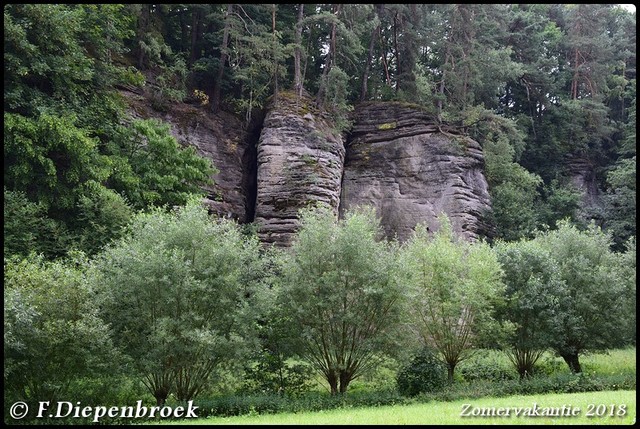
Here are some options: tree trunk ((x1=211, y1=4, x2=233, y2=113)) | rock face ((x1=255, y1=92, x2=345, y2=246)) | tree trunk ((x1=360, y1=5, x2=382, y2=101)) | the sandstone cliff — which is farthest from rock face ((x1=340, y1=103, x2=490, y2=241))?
tree trunk ((x1=211, y1=4, x2=233, y2=113))

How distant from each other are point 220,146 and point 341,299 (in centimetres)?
1800

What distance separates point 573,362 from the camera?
23859mm

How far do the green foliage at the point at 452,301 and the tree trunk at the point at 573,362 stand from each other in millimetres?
3875

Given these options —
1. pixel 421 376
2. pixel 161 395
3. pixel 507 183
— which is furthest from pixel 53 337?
pixel 507 183

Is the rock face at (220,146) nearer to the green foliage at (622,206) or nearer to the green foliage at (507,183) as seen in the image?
the green foliage at (507,183)

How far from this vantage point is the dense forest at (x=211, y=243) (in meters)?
17.7

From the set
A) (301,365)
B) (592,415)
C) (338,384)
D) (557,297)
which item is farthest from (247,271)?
(557,297)

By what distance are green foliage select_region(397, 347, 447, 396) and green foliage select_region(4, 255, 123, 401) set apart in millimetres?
10522

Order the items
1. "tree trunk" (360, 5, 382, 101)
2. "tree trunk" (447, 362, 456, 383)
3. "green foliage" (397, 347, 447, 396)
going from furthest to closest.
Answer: "tree trunk" (360, 5, 382, 101), "tree trunk" (447, 362, 456, 383), "green foliage" (397, 347, 447, 396)

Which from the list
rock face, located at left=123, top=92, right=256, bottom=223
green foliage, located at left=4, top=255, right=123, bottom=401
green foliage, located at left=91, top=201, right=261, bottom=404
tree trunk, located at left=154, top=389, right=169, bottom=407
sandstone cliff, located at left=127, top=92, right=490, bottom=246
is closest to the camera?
green foliage, located at left=4, top=255, right=123, bottom=401

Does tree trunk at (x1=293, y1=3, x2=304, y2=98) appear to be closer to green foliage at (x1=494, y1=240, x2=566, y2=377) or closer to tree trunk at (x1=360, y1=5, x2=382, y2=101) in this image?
tree trunk at (x1=360, y1=5, x2=382, y2=101)

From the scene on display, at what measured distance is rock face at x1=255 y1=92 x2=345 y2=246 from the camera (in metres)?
30.8

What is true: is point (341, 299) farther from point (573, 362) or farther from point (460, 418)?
point (573, 362)

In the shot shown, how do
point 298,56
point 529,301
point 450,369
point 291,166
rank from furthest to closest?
point 298,56, point 291,166, point 529,301, point 450,369
